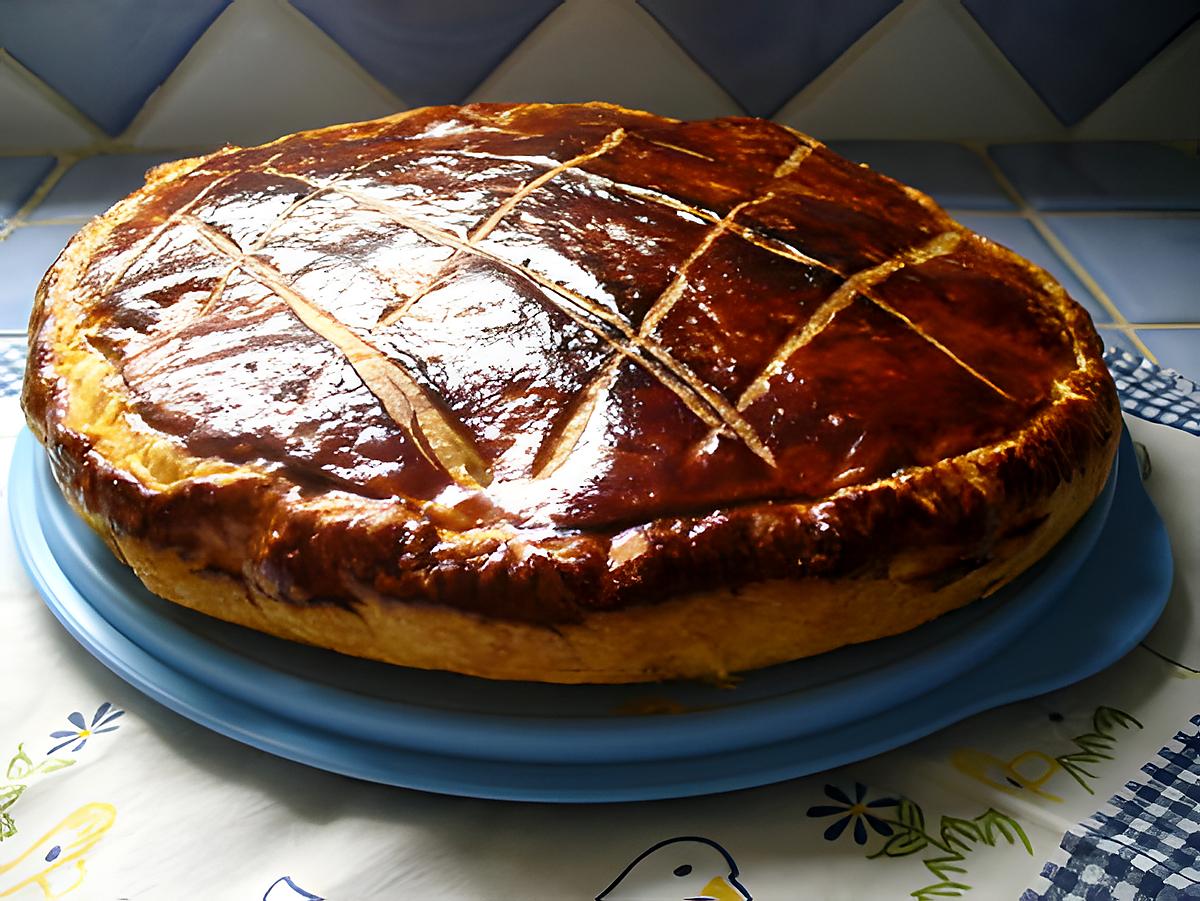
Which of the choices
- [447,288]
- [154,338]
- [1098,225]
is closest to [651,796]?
[447,288]

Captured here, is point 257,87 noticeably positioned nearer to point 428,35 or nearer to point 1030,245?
point 428,35

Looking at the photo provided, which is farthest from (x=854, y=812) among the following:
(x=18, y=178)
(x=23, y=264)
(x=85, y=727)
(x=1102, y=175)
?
(x=18, y=178)

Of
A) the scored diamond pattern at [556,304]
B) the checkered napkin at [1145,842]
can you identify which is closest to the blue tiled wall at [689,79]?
the scored diamond pattern at [556,304]

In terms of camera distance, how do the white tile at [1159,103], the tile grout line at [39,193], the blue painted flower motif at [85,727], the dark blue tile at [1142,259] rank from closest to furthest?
the blue painted flower motif at [85,727] → the dark blue tile at [1142,259] → the tile grout line at [39,193] → the white tile at [1159,103]

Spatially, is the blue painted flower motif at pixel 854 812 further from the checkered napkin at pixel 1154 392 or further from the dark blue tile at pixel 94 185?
the dark blue tile at pixel 94 185

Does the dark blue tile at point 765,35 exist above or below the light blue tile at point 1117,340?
above

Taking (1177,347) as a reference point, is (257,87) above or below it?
below
